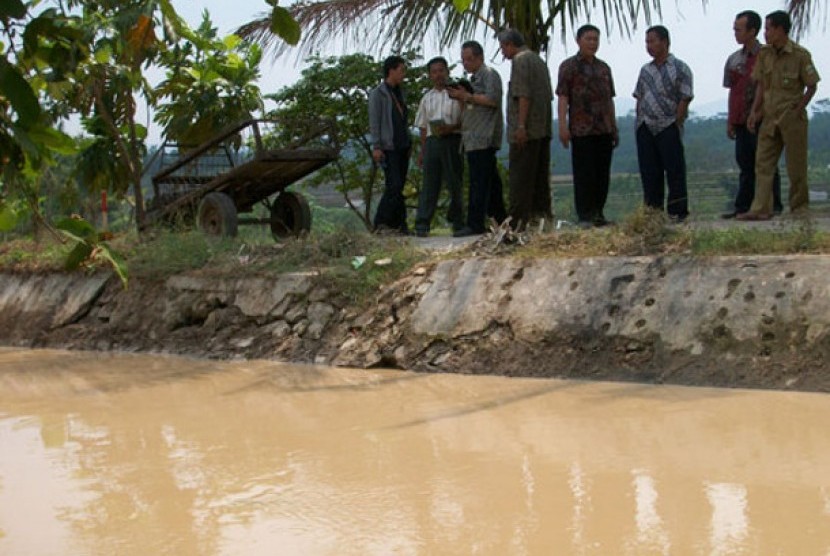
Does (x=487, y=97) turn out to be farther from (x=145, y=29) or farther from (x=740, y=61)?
(x=145, y=29)

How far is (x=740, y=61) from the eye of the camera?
8562 millimetres

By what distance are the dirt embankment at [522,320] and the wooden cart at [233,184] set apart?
114 cm

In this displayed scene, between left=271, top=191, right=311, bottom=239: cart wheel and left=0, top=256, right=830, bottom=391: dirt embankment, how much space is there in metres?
1.90

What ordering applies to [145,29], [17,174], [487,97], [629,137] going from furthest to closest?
1. [629,137]
2. [487,97]
3. [145,29]
4. [17,174]

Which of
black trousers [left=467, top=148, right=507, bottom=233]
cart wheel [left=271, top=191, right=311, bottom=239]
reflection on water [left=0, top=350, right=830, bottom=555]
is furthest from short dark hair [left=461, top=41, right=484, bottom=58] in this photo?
reflection on water [left=0, top=350, right=830, bottom=555]

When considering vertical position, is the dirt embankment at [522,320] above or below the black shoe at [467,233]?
below

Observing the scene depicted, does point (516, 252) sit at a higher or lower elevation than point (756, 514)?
higher

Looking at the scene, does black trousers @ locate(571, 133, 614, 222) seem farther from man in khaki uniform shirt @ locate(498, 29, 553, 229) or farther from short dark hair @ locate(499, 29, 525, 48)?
short dark hair @ locate(499, 29, 525, 48)

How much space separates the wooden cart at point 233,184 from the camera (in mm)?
9258

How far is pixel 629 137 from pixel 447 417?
34811 millimetres

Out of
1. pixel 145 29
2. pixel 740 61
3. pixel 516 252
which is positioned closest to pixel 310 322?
pixel 516 252

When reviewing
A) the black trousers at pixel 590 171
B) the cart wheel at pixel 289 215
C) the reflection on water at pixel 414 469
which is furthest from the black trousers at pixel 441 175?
the reflection on water at pixel 414 469

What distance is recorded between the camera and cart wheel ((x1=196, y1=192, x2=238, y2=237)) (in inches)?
364

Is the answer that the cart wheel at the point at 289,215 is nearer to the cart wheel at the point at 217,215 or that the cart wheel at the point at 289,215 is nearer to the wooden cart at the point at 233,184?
the wooden cart at the point at 233,184
